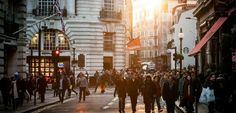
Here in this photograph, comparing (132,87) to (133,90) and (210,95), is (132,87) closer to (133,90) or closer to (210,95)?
(133,90)

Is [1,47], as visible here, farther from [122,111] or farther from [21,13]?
[122,111]

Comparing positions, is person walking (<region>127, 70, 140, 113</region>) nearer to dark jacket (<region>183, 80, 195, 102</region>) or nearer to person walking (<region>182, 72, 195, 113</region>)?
person walking (<region>182, 72, 195, 113</region>)

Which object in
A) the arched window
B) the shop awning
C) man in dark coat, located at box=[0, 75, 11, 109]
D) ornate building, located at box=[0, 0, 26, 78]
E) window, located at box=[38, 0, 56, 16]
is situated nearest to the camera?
the shop awning

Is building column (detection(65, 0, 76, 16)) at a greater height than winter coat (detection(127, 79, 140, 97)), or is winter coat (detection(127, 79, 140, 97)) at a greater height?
building column (detection(65, 0, 76, 16))

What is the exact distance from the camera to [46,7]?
200 ft

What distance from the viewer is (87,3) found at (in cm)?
6172

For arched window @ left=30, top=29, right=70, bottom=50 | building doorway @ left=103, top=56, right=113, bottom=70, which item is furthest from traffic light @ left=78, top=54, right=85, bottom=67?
building doorway @ left=103, top=56, right=113, bottom=70

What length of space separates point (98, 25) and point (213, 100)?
40899 millimetres

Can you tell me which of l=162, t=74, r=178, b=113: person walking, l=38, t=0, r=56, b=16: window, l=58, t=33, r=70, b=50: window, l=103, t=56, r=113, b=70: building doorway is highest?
l=38, t=0, r=56, b=16: window

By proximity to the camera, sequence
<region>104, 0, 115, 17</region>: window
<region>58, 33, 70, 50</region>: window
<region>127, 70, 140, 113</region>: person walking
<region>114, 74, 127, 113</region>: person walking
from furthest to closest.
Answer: <region>104, 0, 115, 17</region>: window
<region>58, 33, 70, 50</region>: window
<region>114, 74, 127, 113</region>: person walking
<region>127, 70, 140, 113</region>: person walking

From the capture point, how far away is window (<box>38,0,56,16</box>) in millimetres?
60375

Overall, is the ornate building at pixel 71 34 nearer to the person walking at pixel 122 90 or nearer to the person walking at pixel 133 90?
the person walking at pixel 122 90

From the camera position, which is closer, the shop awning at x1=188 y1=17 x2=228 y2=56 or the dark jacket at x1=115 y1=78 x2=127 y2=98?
the dark jacket at x1=115 y1=78 x2=127 y2=98

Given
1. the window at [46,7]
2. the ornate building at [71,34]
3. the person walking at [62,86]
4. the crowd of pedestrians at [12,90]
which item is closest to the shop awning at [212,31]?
the crowd of pedestrians at [12,90]
